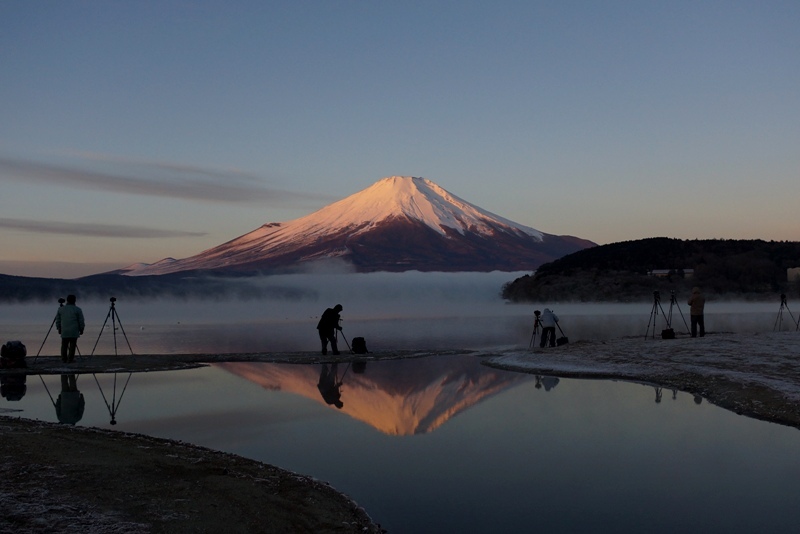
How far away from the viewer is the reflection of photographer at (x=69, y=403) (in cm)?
1373

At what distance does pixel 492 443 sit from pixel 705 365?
10.5 m

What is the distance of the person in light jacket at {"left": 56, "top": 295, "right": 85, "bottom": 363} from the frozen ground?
40.5 ft

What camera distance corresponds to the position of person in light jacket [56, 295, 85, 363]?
74.2 ft

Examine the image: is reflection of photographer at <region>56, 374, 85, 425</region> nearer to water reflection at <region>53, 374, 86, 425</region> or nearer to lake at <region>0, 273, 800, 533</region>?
water reflection at <region>53, 374, 86, 425</region>

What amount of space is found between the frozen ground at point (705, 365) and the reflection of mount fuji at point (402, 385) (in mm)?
1882

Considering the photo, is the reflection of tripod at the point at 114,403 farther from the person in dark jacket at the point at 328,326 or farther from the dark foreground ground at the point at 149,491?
the person in dark jacket at the point at 328,326

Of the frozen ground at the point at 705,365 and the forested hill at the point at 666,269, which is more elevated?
the forested hill at the point at 666,269

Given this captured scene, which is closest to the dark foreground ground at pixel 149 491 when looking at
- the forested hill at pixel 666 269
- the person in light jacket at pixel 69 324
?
the person in light jacket at pixel 69 324

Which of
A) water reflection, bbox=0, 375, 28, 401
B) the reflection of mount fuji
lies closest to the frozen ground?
the reflection of mount fuji

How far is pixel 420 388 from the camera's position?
1822 cm

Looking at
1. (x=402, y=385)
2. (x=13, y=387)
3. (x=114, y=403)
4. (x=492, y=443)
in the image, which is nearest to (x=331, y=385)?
(x=402, y=385)

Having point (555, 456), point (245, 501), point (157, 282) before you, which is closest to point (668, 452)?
point (555, 456)

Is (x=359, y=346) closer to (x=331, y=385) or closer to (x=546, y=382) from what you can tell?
(x=331, y=385)

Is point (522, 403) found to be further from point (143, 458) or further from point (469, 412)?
point (143, 458)
